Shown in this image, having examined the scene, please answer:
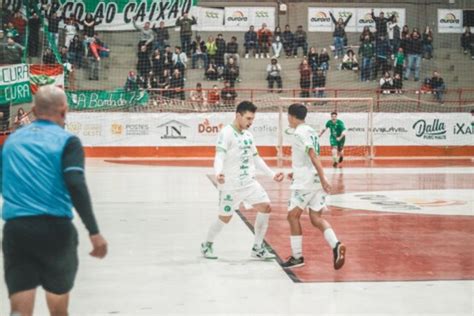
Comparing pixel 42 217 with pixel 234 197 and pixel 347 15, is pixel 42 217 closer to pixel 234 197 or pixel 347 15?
pixel 234 197

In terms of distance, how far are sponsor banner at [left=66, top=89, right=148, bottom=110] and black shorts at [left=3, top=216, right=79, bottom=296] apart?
87.5 feet

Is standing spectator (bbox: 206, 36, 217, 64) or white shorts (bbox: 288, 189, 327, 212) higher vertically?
standing spectator (bbox: 206, 36, 217, 64)

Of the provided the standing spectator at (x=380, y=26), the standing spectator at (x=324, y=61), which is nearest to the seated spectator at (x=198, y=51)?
the standing spectator at (x=324, y=61)

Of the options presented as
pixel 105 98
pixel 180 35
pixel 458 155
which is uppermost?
pixel 180 35

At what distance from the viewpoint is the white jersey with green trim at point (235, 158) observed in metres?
10.9

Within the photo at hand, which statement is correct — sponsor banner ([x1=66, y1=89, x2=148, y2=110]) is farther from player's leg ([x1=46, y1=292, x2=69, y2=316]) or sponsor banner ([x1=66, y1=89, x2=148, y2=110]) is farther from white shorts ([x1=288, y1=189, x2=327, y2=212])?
player's leg ([x1=46, y1=292, x2=69, y2=316])

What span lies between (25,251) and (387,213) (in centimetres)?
1126

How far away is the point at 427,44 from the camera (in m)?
40.2

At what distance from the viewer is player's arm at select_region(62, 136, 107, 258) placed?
17.5ft

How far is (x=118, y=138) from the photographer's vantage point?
32.2 m

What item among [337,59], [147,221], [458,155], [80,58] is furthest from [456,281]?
[337,59]

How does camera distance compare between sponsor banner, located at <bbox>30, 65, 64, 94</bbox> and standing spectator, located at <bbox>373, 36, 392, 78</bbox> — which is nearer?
sponsor banner, located at <bbox>30, 65, 64, 94</bbox>

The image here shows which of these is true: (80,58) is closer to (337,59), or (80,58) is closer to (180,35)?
(180,35)

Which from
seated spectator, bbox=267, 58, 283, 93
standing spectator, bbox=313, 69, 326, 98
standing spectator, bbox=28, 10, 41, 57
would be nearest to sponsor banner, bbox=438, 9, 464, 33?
standing spectator, bbox=313, 69, 326, 98
